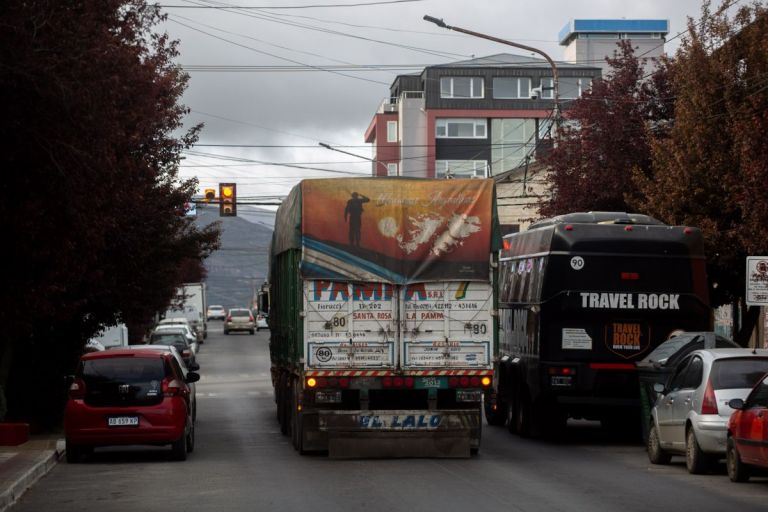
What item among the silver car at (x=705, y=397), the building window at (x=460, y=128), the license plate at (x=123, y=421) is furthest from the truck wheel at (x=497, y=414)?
the building window at (x=460, y=128)

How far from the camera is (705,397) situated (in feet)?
56.2

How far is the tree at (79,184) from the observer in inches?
490

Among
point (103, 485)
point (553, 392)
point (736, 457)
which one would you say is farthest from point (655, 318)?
point (103, 485)

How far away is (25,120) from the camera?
12.6 meters

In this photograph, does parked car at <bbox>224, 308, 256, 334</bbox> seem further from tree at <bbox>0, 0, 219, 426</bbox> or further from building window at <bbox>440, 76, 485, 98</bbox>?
tree at <bbox>0, 0, 219, 426</bbox>

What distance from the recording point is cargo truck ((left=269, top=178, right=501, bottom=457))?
19047mm

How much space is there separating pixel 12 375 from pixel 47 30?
1846cm

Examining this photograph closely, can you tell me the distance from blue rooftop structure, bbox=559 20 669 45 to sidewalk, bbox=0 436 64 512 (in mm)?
93742

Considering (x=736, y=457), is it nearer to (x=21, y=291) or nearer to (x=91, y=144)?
(x=91, y=144)

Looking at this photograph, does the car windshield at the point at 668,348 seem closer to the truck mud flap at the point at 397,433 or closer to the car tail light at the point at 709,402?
the truck mud flap at the point at 397,433

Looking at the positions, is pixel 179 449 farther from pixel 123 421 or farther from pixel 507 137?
pixel 507 137

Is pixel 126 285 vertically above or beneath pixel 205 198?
beneath

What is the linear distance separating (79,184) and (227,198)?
31.3 m

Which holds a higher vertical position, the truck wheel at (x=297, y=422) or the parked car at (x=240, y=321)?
the parked car at (x=240, y=321)
